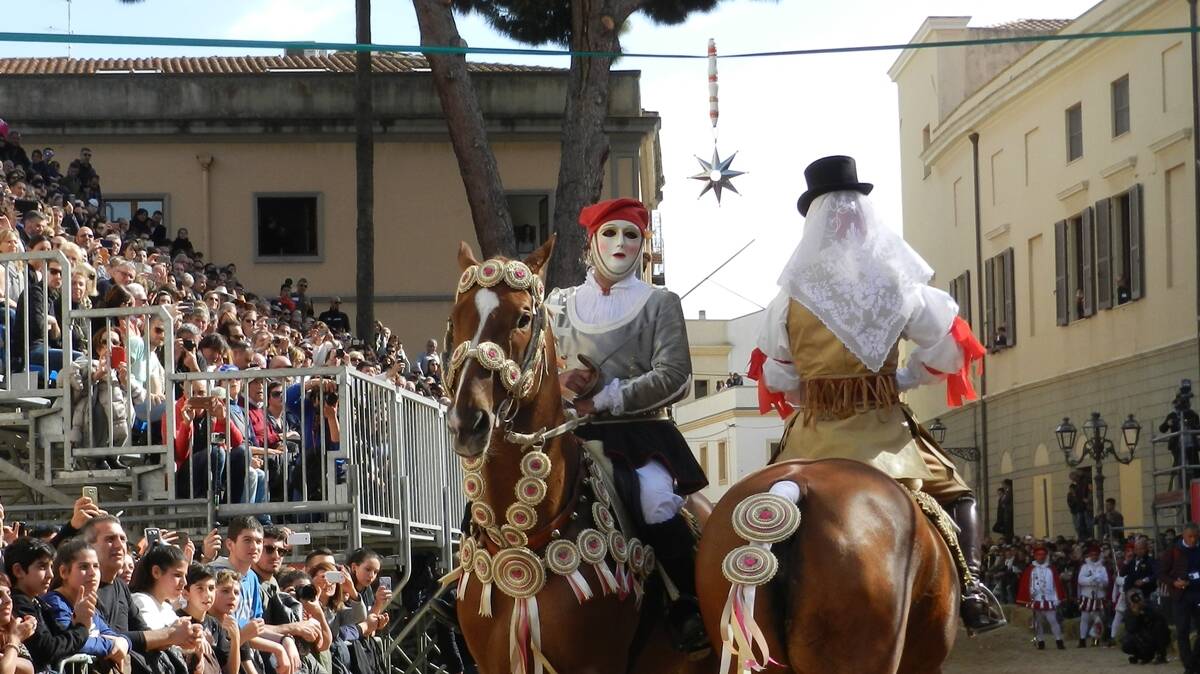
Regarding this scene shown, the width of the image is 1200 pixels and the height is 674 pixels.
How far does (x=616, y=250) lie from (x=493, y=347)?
1.44 meters

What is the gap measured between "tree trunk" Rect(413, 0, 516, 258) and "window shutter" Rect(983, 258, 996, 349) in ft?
89.7

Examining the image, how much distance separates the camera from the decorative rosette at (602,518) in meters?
7.66

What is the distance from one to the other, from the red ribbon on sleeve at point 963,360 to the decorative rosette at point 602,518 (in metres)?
1.56

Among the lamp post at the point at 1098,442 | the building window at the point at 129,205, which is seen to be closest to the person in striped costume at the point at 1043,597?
the lamp post at the point at 1098,442

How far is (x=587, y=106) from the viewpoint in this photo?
906 inches

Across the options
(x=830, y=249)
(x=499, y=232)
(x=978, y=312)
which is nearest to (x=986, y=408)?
(x=978, y=312)

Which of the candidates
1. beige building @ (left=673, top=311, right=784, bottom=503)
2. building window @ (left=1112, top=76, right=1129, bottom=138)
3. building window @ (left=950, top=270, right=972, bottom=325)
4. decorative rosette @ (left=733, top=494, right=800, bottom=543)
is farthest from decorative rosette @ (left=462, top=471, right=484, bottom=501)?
beige building @ (left=673, top=311, right=784, bottom=503)

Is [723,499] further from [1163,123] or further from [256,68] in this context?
[256,68]

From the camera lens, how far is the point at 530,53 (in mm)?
10906

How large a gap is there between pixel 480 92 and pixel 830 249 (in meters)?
31.6

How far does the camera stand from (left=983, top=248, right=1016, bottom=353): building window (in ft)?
156

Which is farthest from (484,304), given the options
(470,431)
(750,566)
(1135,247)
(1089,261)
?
(1089,261)

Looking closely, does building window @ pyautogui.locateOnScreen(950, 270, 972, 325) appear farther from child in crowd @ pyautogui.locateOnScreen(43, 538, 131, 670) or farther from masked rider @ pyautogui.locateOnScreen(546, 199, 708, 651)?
child in crowd @ pyautogui.locateOnScreen(43, 538, 131, 670)

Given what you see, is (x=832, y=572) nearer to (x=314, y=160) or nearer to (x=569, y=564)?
(x=569, y=564)
